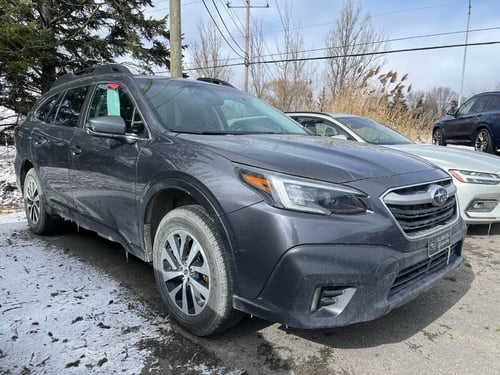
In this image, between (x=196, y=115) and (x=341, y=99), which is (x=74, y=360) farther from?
(x=341, y=99)

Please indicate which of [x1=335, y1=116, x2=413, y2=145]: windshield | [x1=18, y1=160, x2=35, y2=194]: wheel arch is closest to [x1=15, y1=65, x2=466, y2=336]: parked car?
[x1=18, y1=160, x2=35, y2=194]: wheel arch

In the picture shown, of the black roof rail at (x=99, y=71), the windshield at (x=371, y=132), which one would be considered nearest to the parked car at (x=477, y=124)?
the windshield at (x=371, y=132)

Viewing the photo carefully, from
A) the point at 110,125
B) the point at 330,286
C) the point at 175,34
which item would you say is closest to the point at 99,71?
the point at 110,125

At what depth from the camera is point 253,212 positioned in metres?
1.94

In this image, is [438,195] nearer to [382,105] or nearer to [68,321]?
[68,321]

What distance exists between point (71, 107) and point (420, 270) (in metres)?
3.40

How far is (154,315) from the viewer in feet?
8.59

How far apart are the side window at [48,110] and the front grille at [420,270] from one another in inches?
144

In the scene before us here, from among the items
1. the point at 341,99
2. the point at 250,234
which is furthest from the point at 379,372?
the point at 341,99

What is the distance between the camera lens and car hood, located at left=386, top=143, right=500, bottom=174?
434 centimetres

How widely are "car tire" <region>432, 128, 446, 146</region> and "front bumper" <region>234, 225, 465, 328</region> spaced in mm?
10479

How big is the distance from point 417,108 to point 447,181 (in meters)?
9.80

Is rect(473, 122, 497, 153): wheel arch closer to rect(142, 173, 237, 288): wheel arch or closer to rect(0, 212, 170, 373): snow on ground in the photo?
rect(142, 173, 237, 288): wheel arch

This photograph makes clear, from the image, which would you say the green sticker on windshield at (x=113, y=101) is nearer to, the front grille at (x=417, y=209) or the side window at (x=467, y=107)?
the front grille at (x=417, y=209)
